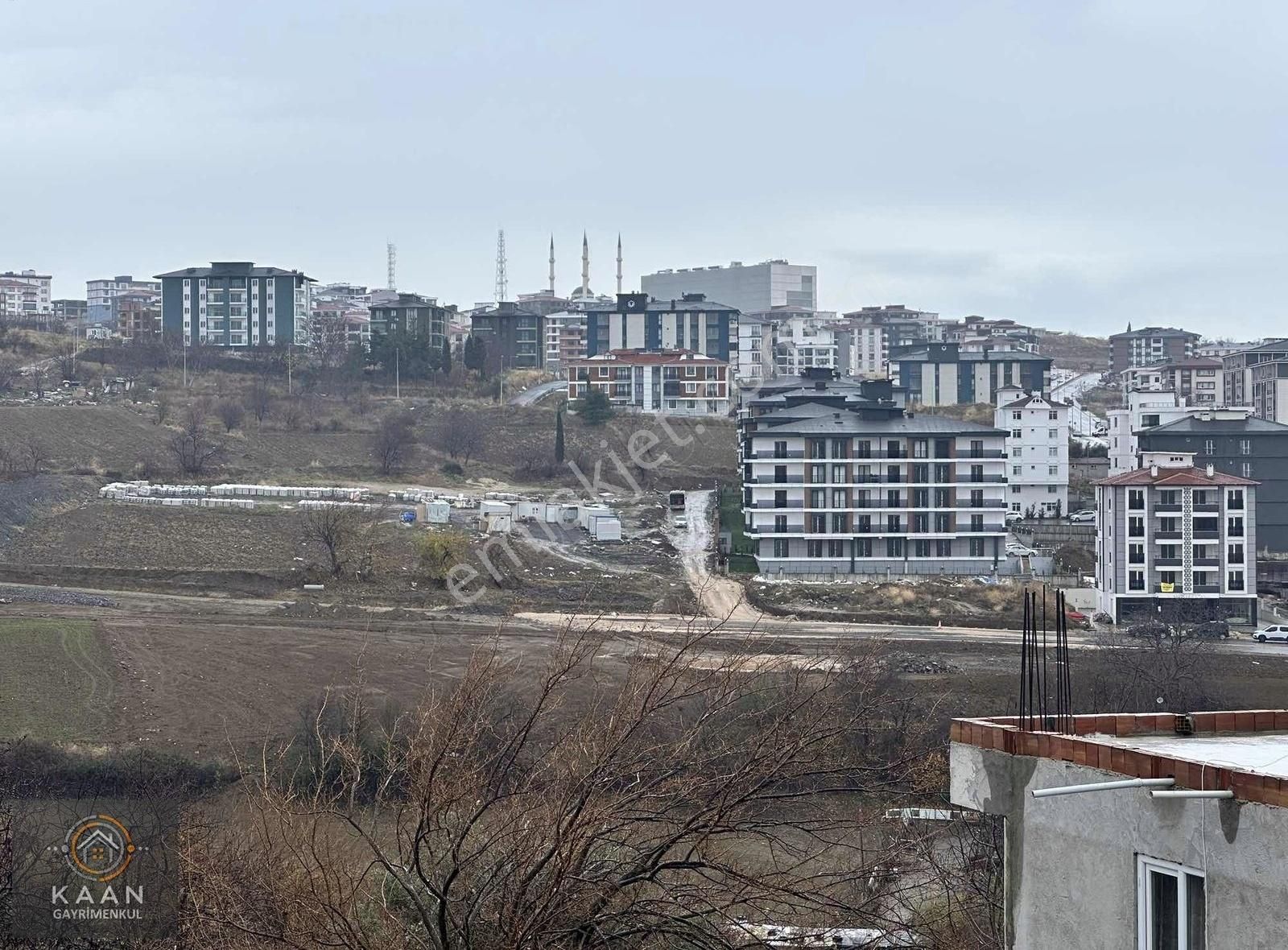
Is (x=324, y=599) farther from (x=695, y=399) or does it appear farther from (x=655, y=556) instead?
(x=695, y=399)

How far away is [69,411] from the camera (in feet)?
136

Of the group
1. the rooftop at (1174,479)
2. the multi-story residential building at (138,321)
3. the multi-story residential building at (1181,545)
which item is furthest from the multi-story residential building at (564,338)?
the multi-story residential building at (1181,545)

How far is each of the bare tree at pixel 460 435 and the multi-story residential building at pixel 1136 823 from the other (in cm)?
3866

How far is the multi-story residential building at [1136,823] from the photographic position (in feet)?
8.87

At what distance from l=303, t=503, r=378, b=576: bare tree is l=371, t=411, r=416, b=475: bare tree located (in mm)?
7121

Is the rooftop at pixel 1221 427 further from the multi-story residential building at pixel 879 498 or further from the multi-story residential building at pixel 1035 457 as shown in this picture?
the multi-story residential building at pixel 879 498

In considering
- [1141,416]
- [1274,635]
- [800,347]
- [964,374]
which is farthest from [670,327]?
[1274,635]

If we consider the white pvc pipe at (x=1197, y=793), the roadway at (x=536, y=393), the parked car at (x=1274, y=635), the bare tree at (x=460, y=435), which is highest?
the roadway at (x=536, y=393)

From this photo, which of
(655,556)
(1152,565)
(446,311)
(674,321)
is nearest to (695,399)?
(674,321)

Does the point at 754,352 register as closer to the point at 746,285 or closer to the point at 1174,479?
the point at 746,285

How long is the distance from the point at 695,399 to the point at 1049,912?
47646 millimetres

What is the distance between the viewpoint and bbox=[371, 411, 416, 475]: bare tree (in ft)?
130

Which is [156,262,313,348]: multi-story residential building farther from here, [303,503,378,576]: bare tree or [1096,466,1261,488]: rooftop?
[1096,466,1261,488]: rooftop

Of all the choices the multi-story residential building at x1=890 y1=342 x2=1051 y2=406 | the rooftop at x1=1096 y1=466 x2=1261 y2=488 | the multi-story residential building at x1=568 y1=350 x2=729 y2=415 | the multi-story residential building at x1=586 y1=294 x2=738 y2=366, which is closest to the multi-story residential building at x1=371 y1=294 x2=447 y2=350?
the multi-story residential building at x1=586 y1=294 x2=738 y2=366
